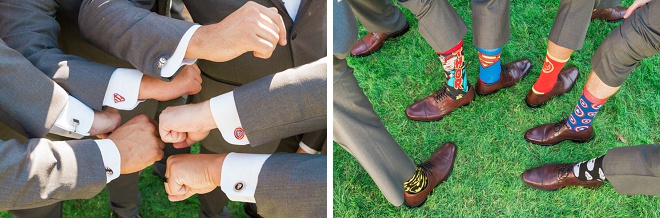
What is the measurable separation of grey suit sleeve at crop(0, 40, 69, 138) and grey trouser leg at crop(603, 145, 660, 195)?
1.81m

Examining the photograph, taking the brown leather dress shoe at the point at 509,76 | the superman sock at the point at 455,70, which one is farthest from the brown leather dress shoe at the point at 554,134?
the superman sock at the point at 455,70

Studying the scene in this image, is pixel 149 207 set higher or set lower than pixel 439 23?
lower

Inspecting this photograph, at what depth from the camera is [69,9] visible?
193 cm

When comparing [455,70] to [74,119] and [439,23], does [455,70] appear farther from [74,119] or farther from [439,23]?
[74,119]

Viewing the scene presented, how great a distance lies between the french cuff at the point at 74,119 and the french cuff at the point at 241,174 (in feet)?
1.20

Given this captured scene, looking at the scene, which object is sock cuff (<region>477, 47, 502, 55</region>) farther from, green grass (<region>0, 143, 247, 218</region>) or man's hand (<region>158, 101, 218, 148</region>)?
man's hand (<region>158, 101, 218, 148</region>)

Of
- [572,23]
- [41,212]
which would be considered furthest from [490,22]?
[41,212]

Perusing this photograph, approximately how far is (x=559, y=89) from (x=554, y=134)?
21cm

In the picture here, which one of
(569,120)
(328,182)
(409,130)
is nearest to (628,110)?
(569,120)

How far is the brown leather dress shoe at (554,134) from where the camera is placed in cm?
274

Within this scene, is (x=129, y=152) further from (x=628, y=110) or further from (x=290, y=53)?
(x=628, y=110)

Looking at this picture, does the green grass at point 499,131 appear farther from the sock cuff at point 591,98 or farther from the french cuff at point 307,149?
the french cuff at point 307,149

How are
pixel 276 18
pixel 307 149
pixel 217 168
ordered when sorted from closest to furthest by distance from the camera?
pixel 276 18
pixel 217 168
pixel 307 149

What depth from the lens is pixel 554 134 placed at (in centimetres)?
276
